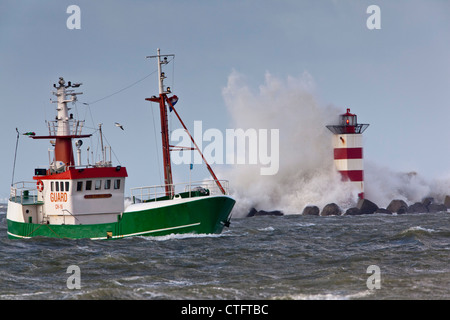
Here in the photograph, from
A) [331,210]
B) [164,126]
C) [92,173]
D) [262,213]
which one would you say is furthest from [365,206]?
[92,173]

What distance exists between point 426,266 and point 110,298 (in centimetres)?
1085

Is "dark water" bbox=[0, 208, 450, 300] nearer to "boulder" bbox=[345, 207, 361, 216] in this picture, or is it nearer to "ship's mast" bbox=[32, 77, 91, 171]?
"ship's mast" bbox=[32, 77, 91, 171]

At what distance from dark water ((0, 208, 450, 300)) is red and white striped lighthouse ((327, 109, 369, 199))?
3302 cm

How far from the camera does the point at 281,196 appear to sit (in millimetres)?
87562

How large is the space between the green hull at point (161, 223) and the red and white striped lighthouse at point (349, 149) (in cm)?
3531

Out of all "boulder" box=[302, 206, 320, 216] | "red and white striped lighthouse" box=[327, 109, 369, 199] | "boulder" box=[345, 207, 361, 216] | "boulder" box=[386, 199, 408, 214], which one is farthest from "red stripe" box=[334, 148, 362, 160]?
"boulder" box=[302, 206, 320, 216]

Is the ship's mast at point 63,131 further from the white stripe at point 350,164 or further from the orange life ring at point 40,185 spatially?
the white stripe at point 350,164

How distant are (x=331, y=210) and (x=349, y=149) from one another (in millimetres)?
7124

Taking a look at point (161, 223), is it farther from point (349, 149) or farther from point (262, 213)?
point (262, 213)

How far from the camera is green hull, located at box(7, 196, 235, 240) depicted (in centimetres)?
3803

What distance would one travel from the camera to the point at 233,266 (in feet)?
88.9

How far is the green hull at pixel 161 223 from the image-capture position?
38031 millimetres
